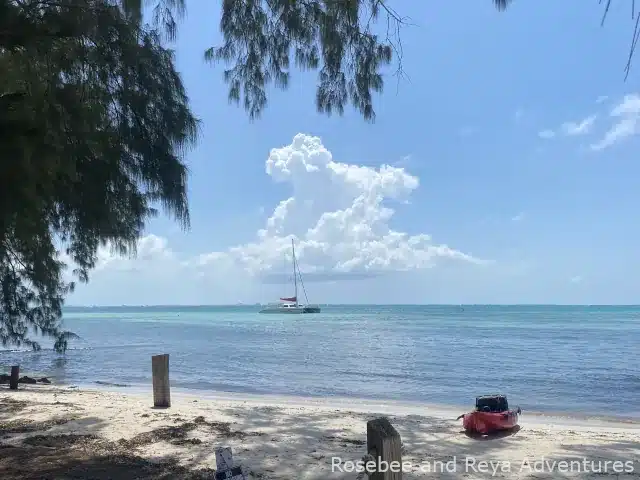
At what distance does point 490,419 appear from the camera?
26.0 ft

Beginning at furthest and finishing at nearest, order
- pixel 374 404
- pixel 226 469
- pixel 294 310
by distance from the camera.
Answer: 1. pixel 294 310
2. pixel 374 404
3. pixel 226 469

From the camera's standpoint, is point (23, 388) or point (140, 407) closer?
point (140, 407)

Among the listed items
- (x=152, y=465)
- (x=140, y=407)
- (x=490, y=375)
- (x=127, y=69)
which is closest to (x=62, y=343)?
(x=140, y=407)

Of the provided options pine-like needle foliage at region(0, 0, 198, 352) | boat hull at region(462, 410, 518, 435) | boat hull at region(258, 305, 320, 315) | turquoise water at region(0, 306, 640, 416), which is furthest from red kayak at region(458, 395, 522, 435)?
boat hull at region(258, 305, 320, 315)

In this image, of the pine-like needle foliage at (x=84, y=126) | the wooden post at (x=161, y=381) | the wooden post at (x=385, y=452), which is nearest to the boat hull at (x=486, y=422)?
the wooden post at (x=161, y=381)

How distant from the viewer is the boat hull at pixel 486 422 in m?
7.89

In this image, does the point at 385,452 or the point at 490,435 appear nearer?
the point at 385,452

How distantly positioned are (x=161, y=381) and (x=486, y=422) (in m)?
5.45

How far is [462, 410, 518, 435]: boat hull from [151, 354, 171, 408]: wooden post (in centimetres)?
506

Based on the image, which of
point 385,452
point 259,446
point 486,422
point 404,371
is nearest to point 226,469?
point 385,452

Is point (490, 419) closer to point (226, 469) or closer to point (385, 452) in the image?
point (226, 469)

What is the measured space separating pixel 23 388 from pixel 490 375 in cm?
1506

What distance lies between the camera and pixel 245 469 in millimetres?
5488

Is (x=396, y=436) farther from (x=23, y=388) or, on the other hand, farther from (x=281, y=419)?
(x=23, y=388)
